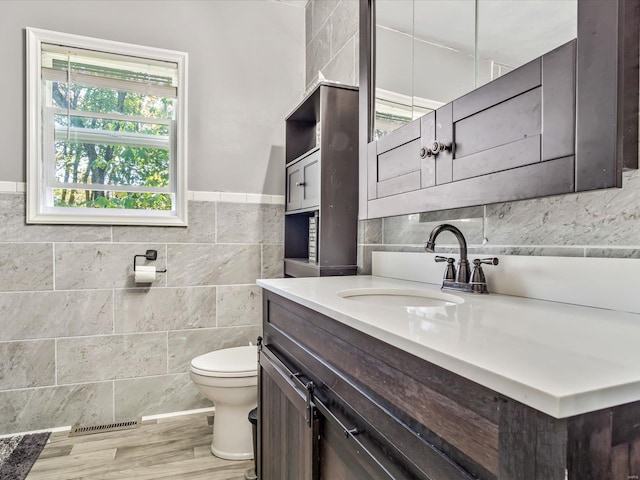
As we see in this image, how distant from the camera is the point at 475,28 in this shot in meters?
1.12

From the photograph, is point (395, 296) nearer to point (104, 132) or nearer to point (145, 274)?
point (145, 274)

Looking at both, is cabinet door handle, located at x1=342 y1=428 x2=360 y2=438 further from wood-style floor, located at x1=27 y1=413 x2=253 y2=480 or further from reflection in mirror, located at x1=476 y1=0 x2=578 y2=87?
wood-style floor, located at x1=27 y1=413 x2=253 y2=480

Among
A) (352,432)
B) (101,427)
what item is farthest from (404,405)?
(101,427)

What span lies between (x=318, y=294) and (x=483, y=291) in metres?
0.48

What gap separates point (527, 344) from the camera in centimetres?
56

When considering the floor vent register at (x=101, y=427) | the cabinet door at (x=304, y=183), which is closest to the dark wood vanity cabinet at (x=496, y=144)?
the cabinet door at (x=304, y=183)

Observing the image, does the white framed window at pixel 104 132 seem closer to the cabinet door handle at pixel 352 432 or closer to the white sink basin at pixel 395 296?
the white sink basin at pixel 395 296

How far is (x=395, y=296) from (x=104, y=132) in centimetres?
204

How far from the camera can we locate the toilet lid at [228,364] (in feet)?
5.88

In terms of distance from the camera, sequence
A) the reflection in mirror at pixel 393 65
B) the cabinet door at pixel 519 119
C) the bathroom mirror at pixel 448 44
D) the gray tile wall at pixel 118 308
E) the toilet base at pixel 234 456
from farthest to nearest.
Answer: the gray tile wall at pixel 118 308 → the toilet base at pixel 234 456 → the reflection in mirror at pixel 393 65 → the bathroom mirror at pixel 448 44 → the cabinet door at pixel 519 119

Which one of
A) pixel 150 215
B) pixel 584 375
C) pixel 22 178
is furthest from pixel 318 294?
pixel 22 178

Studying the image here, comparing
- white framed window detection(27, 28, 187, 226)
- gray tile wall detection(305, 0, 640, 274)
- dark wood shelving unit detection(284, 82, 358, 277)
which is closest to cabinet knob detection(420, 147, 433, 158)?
gray tile wall detection(305, 0, 640, 274)

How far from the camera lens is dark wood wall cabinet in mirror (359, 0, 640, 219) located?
707 mm

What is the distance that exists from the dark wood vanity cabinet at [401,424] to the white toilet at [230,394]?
54 cm
